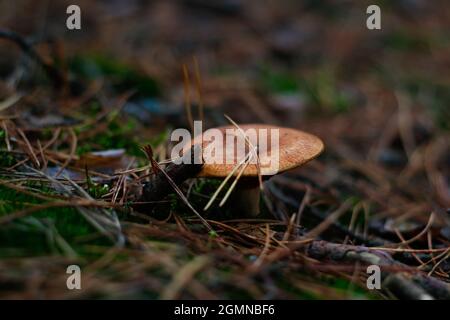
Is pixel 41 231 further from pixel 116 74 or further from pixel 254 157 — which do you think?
pixel 116 74

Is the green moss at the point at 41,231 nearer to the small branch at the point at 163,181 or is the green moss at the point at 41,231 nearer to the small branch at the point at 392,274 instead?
the small branch at the point at 163,181

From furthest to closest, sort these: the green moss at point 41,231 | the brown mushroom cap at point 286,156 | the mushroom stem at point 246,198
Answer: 1. the mushroom stem at point 246,198
2. the brown mushroom cap at point 286,156
3. the green moss at point 41,231

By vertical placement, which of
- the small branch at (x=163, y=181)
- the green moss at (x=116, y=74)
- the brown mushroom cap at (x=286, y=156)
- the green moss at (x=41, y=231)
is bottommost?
the green moss at (x=41, y=231)

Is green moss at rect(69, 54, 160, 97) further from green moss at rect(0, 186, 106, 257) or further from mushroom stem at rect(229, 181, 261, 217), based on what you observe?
green moss at rect(0, 186, 106, 257)

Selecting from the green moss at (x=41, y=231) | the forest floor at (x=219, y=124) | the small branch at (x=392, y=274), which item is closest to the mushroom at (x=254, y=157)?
the forest floor at (x=219, y=124)

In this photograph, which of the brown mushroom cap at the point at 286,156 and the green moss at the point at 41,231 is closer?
the green moss at the point at 41,231

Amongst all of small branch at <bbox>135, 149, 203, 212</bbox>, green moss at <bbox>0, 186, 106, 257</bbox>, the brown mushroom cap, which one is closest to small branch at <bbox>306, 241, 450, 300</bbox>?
the brown mushroom cap

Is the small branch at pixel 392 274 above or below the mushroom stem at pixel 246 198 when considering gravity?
below
